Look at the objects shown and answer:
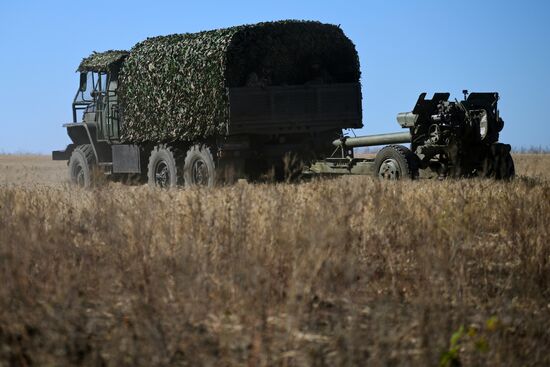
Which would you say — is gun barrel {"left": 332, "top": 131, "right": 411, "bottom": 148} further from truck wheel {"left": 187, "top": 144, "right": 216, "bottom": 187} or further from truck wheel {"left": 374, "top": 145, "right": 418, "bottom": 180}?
truck wheel {"left": 187, "top": 144, "right": 216, "bottom": 187}

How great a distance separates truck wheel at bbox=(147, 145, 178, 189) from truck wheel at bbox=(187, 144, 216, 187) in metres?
0.31

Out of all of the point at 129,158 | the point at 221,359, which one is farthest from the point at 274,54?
the point at 221,359

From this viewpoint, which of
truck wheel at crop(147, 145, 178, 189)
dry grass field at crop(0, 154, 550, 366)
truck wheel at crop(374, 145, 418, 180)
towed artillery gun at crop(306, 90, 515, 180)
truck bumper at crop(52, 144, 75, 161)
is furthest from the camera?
truck bumper at crop(52, 144, 75, 161)

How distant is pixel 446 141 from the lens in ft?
52.9

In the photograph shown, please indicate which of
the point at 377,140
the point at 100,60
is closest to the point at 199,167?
the point at 377,140

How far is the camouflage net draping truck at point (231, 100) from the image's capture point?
16.8 metres

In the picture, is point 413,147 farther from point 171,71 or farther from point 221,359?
point 221,359

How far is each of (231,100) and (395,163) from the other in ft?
10.7

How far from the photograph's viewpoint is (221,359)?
504cm

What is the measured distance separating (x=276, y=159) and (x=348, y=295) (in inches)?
463

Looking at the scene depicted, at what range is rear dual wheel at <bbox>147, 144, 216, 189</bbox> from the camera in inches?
688

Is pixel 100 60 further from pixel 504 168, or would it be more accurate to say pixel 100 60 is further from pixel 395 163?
pixel 504 168

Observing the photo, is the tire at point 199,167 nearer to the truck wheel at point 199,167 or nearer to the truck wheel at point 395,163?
the truck wheel at point 199,167

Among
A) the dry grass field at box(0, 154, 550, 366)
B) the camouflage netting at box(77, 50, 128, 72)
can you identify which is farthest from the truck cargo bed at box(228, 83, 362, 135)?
the dry grass field at box(0, 154, 550, 366)
